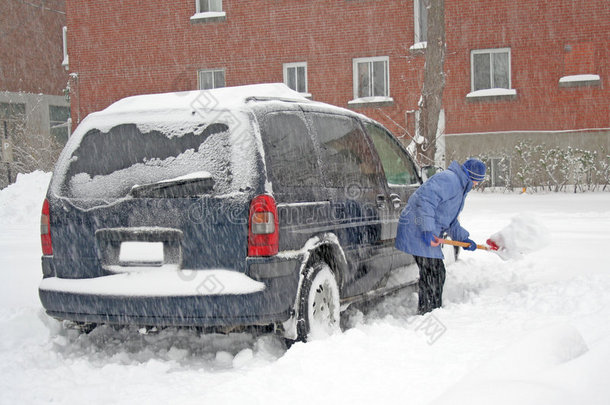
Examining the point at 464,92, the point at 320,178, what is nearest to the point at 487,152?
the point at 464,92

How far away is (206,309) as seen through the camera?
14.2 feet

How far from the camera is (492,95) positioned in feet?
63.7

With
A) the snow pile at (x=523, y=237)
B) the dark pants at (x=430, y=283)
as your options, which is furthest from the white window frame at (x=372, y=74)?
the dark pants at (x=430, y=283)

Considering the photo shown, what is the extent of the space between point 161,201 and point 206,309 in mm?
740

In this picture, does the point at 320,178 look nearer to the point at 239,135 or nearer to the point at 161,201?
the point at 239,135

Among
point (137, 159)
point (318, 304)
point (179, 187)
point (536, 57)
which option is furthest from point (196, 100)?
point (536, 57)

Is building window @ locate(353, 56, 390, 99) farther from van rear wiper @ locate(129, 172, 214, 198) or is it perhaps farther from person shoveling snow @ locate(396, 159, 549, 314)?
van rear wiper @ locate(129, 172, 214, 198)

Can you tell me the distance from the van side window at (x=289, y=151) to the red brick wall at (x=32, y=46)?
2868cm

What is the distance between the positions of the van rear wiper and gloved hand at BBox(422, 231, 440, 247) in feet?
7.48

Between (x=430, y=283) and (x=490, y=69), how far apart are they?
584 inches

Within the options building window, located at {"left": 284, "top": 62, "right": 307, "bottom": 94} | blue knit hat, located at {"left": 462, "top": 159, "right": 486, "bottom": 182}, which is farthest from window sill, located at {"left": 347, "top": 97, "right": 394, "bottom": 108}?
blue knit hat, located at {"left": 462, "top": 159, "right": 486, "bottom": 182}

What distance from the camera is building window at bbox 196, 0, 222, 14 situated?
73.0 feet

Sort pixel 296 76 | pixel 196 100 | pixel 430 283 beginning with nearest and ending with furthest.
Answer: pixel 196 100 < pixel 430 283 < pixel 296 76

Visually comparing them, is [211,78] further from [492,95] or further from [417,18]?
[492,95]
